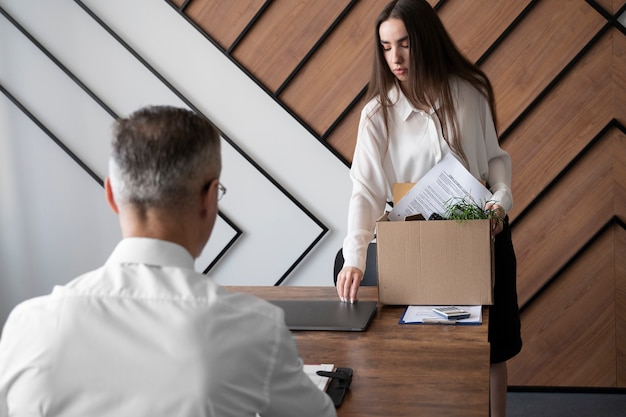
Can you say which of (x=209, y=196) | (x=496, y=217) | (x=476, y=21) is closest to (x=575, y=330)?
(x=476, y=21)

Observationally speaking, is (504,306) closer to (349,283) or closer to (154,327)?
(349,283)

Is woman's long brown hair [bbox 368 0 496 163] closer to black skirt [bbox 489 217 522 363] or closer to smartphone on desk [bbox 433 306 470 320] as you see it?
black skirt [bbox 489 217 522 363]

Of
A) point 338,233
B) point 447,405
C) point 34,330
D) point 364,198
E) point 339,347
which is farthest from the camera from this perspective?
point 338,233

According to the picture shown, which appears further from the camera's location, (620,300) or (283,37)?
(283,37)

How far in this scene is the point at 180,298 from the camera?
3.39 ft

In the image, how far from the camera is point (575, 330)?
3541mm

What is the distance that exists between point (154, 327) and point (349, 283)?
1.17m

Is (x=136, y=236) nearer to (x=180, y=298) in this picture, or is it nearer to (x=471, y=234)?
(x=180, y=298)

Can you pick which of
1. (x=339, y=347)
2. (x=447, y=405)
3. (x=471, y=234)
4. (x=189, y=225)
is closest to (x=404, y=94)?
(x=471, y=234)

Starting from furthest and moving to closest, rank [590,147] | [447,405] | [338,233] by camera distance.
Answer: [338,233]
[590,147]
[447,405]

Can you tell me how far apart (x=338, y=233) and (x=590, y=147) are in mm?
1201

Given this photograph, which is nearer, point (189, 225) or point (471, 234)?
point (189, 225)

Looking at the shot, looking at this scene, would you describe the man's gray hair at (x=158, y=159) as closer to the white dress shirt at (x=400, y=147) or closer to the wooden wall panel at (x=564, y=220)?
the white dress shirt at (x=400, y=147)

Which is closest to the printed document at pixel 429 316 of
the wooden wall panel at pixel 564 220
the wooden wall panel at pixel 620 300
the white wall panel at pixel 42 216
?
the wooden wall panel at pixel 564 220
